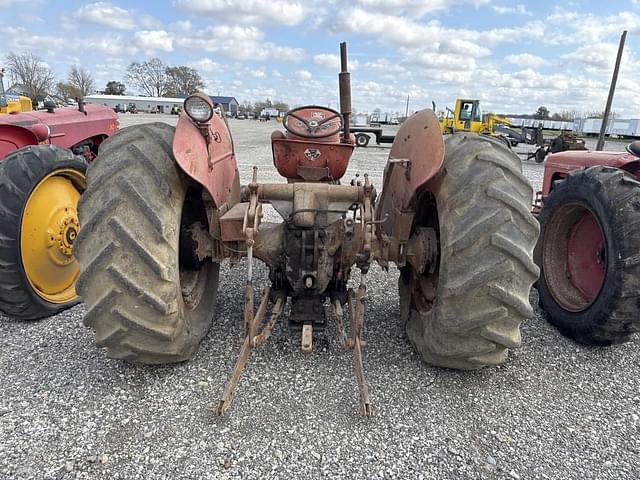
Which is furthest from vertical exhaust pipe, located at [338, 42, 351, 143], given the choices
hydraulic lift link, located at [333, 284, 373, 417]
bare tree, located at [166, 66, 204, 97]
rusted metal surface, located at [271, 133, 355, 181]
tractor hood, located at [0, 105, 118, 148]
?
bare tree, located at [166, 66, 204, 97]

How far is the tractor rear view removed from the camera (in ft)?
7.90

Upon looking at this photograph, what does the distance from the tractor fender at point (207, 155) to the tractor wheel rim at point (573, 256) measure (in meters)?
2.74

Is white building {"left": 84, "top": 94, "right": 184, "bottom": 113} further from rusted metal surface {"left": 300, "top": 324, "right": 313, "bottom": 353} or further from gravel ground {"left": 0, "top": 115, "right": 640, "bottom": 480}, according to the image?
rusted metal surface {"left": 300, "top": 324, "right": 313, "bottom": 353}

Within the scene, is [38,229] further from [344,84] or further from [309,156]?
[344,84]

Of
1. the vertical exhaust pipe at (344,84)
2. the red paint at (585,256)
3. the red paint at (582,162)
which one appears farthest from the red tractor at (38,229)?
the red paint at (582,162)

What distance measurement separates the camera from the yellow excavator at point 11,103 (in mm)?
5867

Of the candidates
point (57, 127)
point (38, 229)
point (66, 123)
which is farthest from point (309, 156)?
point (66, 123)

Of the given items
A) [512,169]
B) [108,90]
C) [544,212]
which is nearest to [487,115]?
[544,212]

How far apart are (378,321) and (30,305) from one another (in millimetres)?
2591

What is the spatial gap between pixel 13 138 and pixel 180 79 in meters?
77.7

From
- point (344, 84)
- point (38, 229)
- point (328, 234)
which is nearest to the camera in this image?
point (328, 234)

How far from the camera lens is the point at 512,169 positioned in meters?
2.61

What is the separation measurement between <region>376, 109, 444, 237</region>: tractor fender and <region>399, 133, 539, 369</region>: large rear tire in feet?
0.40

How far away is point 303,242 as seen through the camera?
287 centimetres
